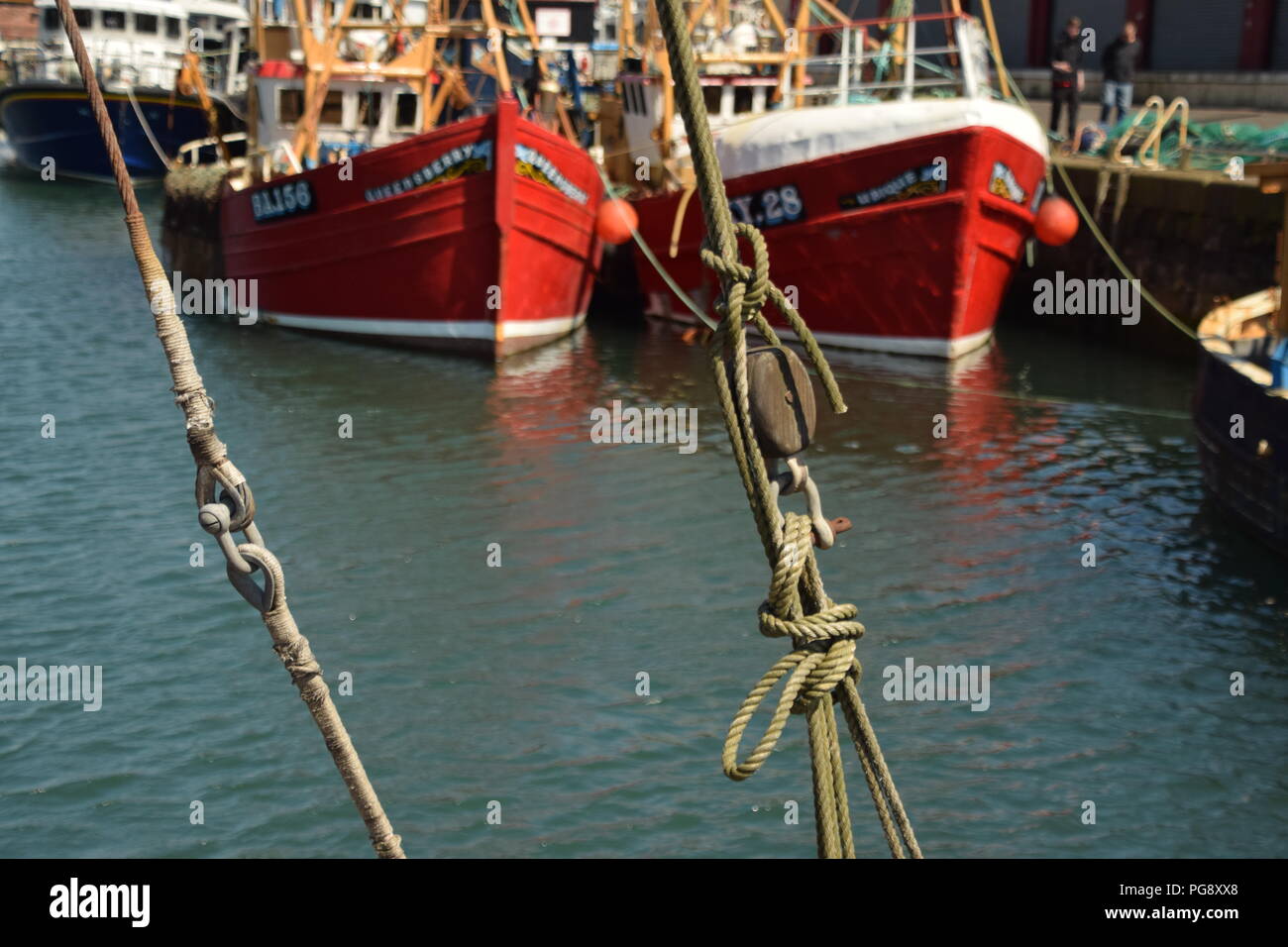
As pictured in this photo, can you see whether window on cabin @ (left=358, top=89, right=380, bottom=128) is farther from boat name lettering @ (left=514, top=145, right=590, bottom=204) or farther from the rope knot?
the rope knot

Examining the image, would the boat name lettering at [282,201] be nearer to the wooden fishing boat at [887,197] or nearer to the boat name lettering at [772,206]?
the wooden fishing boat at [887,197]

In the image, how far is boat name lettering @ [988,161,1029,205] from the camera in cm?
1802

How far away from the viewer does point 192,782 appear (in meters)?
8.26

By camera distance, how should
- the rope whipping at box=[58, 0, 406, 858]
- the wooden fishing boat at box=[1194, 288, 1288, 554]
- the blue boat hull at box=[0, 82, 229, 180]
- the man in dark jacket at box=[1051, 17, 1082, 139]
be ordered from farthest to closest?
the blue boat hull at box=[0, 82, 229, 180]
the man in dark jacket at box=[1051, 17, 1082, 139]
the wooden fishing boat at box=[1194, 288, 1288, 554]
the rope whipping at box=[58, 0, 406, 858]

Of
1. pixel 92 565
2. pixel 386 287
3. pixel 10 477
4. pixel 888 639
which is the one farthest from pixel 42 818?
pixel 386 287

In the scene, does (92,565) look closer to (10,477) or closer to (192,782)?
(10,477)

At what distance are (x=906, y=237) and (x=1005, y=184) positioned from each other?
1.24m

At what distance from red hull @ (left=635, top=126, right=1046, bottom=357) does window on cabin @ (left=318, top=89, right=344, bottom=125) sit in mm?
5378

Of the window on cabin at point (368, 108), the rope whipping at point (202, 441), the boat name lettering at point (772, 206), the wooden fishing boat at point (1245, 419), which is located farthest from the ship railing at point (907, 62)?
the rope whipping at point (202, 441)

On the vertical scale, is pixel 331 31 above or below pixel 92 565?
above

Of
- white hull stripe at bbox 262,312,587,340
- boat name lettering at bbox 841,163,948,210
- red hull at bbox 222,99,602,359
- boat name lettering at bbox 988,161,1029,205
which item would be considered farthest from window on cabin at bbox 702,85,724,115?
boat name lettering at bbox 988,161,1029,205

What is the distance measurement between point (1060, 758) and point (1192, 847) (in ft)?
3.21

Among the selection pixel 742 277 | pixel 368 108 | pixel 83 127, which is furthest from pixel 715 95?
pixel 83 127

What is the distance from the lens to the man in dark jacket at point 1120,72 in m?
23.3
